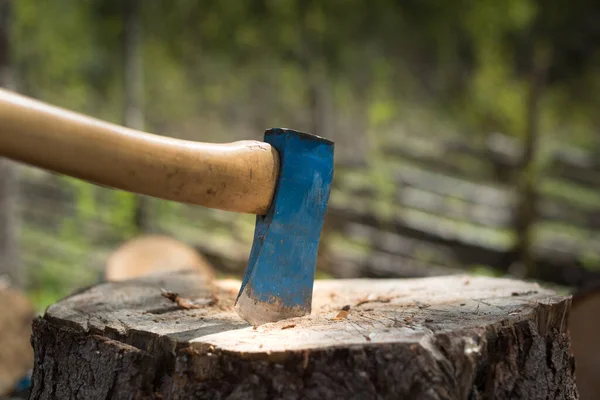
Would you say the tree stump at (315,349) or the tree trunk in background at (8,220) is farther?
the tree trunk in background at (8,220)

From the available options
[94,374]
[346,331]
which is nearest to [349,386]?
[346,331]

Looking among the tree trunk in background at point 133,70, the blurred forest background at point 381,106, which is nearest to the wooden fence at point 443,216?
the blurred forest background at point 381,106

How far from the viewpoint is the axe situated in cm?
115

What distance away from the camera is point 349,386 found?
3.68 ft

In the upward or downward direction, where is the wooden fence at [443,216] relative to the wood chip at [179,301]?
upward

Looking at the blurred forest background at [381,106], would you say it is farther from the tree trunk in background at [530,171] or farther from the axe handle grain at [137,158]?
the axe handle grain at [137,158]

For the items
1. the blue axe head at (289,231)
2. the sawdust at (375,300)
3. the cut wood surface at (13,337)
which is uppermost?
the blue axe head at (289,231)

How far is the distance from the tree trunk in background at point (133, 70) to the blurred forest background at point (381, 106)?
0.01m

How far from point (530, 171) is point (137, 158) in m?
3.09

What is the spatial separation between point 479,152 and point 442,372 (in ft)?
10.3

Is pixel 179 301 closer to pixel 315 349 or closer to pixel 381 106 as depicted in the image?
pixel 315 349

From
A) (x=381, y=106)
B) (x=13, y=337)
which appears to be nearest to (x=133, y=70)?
(x=381, y=106)

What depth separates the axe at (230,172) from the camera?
115 cm

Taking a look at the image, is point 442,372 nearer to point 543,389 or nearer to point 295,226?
point 543,389
